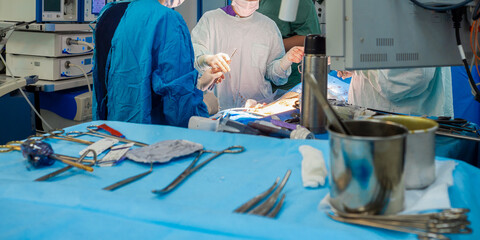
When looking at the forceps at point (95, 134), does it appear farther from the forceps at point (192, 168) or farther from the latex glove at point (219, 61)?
the latex glove at point (219, 61)

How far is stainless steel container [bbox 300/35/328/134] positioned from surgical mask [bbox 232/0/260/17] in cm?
214

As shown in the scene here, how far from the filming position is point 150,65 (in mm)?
2160

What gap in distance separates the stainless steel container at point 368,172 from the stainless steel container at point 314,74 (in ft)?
3.12

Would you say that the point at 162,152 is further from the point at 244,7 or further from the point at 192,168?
the point at 244,7

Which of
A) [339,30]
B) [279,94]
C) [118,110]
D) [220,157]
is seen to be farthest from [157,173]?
[279,94]

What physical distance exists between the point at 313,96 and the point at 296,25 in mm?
3012

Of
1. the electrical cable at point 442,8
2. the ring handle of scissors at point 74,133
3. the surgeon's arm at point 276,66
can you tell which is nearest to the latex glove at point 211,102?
the surgeon's arm at point 276,66

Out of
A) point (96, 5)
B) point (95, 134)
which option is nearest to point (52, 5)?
point (96, 5)

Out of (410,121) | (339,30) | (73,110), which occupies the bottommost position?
(73,110)

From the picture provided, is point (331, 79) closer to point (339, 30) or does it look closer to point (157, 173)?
point (339, 30)

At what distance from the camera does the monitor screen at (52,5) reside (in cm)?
332

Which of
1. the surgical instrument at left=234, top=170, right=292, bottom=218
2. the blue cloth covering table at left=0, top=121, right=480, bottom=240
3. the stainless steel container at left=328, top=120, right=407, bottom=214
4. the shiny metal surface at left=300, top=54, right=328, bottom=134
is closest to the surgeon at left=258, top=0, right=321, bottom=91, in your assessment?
the shiny metal surface at left=300, top=54, right=328, bottom=134

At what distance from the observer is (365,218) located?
0.81m

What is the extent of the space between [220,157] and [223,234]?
21.3 inches
